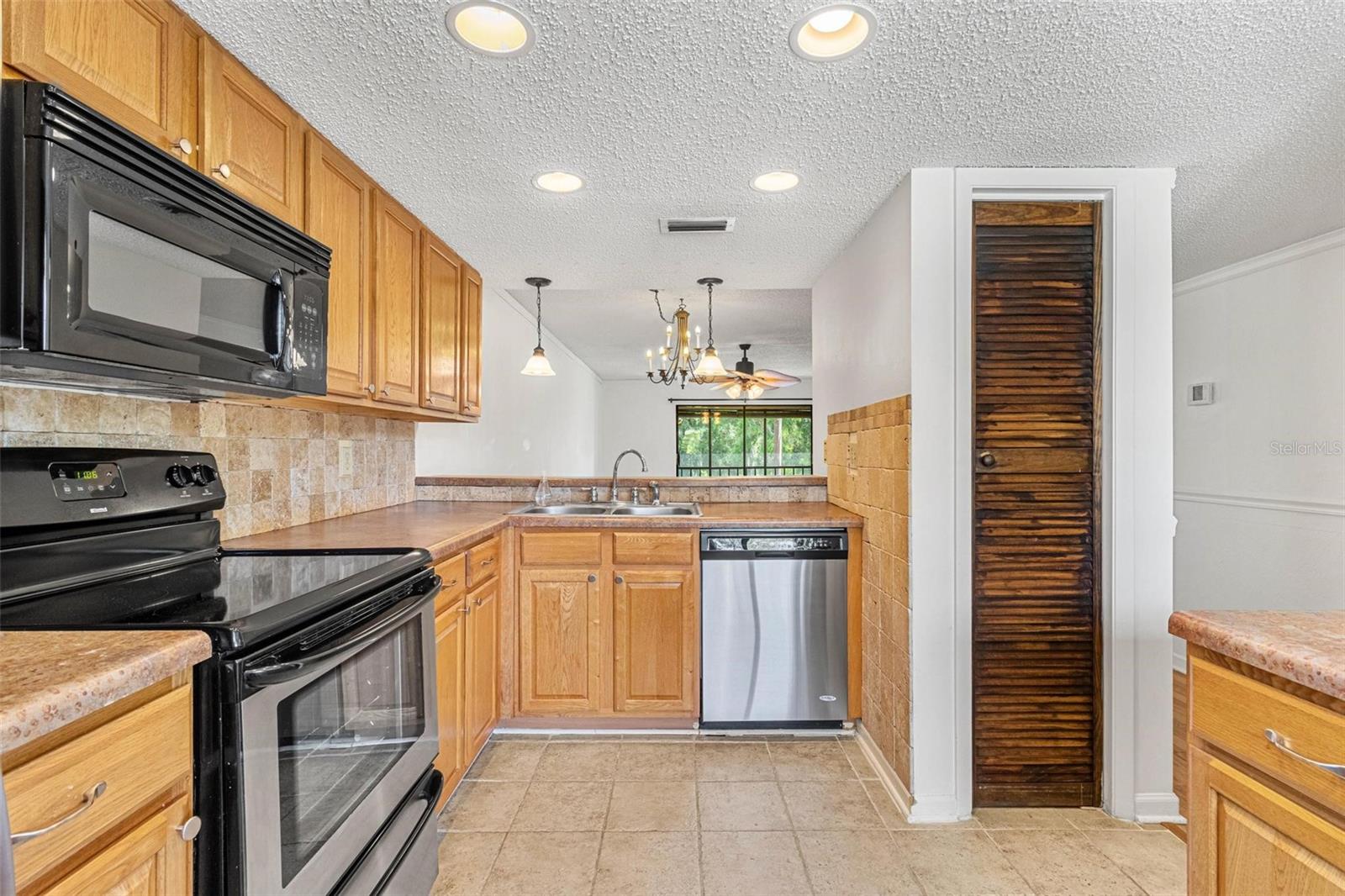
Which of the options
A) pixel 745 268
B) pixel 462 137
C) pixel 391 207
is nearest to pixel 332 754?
pixel 462 137

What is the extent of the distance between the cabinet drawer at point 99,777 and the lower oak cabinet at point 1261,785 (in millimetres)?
1551

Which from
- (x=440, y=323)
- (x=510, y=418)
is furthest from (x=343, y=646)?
(x=510, y=418)

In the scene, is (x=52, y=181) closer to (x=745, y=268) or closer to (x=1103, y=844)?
(x=745, y=268)

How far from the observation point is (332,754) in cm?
131

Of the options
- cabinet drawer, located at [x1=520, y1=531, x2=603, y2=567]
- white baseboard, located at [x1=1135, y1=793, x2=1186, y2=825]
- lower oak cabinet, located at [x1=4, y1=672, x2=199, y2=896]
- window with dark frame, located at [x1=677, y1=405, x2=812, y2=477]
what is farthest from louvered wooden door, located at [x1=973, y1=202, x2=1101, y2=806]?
window with dark frame, located at [x1=677, y1=405, x2=812, y2=477]

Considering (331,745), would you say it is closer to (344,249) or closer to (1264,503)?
(344,249)

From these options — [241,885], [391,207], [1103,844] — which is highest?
[391,207]

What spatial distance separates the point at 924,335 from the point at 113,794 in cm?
214

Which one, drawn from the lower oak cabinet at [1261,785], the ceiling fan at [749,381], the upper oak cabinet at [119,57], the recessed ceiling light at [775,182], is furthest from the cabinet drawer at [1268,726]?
the ceiling fan at [749,381]

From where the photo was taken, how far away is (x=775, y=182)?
219 cm

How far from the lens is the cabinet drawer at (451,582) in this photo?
2033 mm

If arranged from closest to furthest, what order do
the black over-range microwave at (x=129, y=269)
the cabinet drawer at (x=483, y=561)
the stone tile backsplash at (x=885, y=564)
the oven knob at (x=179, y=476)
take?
the black over-range microwave at (x=129, y=269), the oven knob at (x=179, y=476), the stone tile backsplash at (x=885, y=564), the cabinet drawer at (x=483, y=561)

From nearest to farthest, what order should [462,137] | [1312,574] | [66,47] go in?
[66,47]
[462,137]
[1312,574]

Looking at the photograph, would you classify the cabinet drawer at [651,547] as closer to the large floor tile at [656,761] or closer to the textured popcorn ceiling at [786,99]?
the large floor tile at [656,761]
